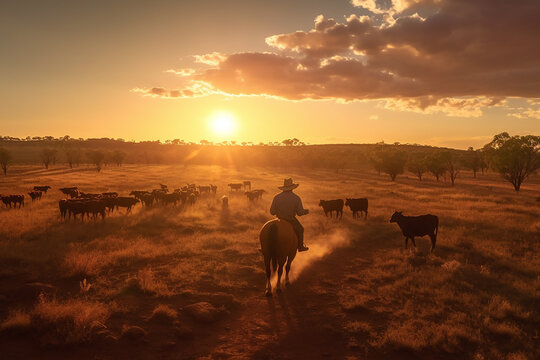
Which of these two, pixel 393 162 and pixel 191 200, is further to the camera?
pixel 393 162

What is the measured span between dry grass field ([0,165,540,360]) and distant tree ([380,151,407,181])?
48.2m

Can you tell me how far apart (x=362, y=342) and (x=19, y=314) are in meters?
7.46

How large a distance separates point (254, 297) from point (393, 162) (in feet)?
199

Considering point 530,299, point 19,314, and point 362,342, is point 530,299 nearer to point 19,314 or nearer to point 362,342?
point 362,342

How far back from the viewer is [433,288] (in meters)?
9.77

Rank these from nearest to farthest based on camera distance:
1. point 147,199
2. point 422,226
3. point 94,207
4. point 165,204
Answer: point 422,226, point 94,207, point 147,199, point 165,204

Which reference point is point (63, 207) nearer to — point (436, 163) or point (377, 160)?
point (377, 160)

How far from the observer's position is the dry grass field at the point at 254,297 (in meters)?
6.64

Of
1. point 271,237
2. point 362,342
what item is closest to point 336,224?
point 271,237

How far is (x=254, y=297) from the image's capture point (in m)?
9.33

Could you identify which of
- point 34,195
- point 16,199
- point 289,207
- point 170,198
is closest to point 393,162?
point 170,198

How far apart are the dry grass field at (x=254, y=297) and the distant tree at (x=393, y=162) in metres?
48.2

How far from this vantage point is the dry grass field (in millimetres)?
6637

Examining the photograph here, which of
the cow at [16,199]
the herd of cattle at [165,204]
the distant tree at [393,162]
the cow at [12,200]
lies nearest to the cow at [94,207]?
the herd of cattle at [165,204]
